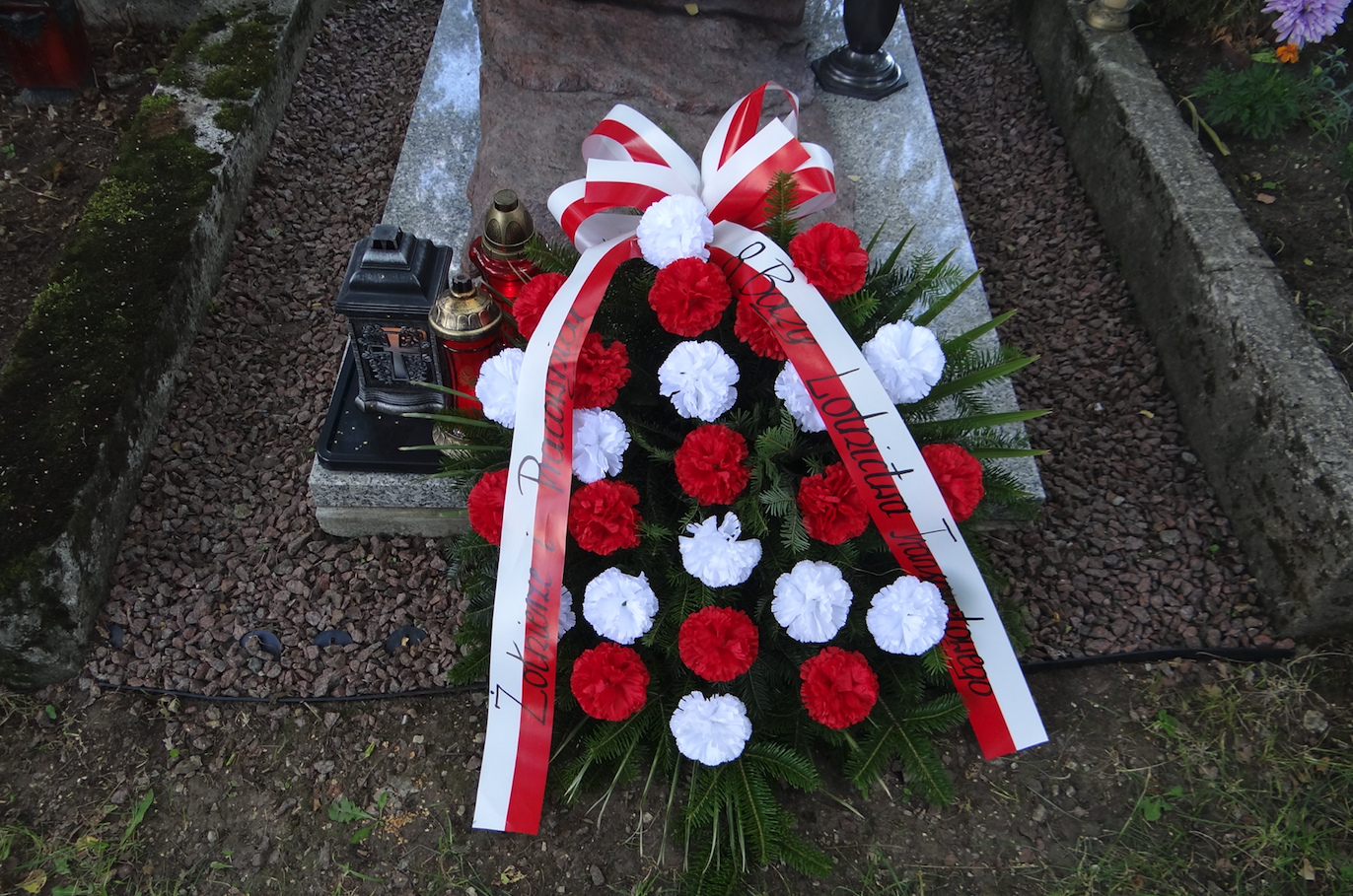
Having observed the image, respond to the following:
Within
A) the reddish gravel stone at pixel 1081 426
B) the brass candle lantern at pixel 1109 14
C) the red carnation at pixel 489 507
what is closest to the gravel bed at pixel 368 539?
the reddish gravel stone at pixel 1081 426

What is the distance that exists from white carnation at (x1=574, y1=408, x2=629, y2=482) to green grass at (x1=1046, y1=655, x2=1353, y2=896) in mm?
1218

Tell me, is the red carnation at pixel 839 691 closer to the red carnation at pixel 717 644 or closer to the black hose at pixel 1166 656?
the red carnation at pixel 717 644

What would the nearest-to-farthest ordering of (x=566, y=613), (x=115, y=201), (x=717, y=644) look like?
(x=717, y=644), (x=566, y=613), (x=115, y=201)

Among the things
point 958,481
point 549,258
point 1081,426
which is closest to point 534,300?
point 549,258

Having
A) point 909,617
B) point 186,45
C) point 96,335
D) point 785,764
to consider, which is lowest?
point 96,335

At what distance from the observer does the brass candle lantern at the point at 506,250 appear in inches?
84.3

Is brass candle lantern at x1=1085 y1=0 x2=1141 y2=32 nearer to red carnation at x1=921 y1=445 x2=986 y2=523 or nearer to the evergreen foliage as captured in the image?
the evergreen foliage

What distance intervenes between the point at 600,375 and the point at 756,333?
0.30 meters

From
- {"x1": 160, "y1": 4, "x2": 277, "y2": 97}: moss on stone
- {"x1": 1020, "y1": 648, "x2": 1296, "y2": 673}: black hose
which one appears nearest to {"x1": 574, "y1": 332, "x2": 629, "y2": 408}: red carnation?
{"x1": 1020, "y1": 648, "x2": 1296, "y2": 673}: black hose

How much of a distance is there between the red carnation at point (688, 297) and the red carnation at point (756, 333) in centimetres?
6

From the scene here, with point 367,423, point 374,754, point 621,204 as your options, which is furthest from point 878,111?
point 374,754

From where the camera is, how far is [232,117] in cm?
320

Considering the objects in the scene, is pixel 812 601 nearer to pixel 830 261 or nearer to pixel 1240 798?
pixel 830 261

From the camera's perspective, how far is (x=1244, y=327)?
242 centimetres
